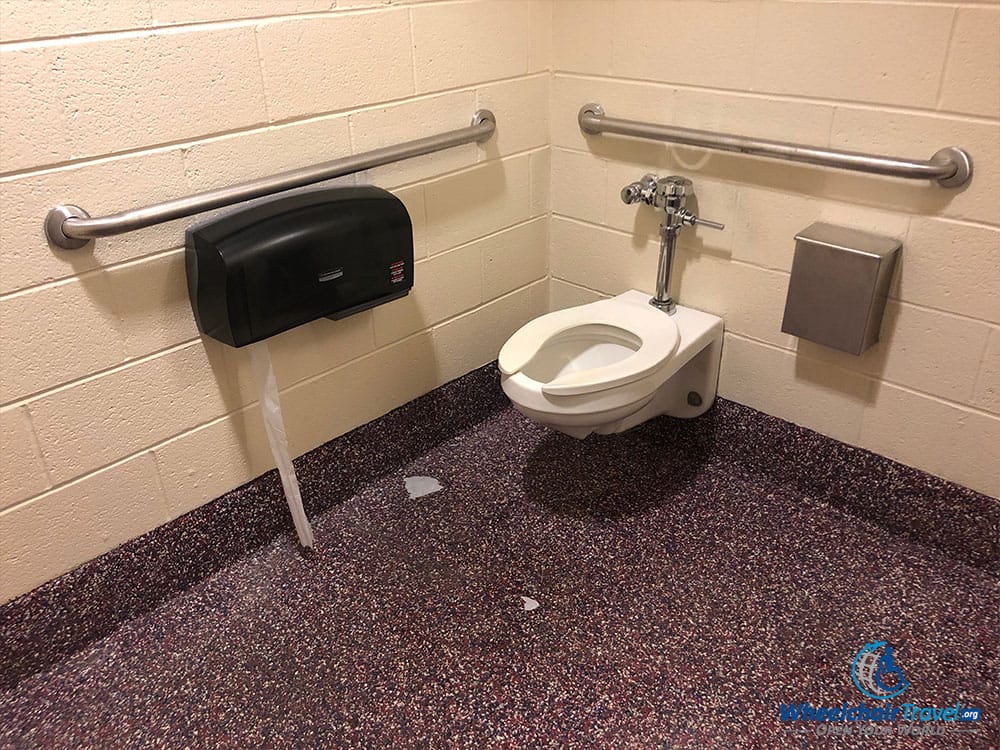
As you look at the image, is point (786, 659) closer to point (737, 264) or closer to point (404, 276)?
point (737, 264)

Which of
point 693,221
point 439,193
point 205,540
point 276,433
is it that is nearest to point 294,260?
point 276,433

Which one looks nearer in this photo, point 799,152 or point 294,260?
point 294,260

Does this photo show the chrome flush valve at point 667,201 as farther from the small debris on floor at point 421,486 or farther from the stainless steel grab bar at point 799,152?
the small debris on floor at point 421,486

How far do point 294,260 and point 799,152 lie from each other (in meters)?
1.05

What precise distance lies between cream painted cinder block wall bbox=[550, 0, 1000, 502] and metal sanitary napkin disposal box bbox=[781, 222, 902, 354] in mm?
43

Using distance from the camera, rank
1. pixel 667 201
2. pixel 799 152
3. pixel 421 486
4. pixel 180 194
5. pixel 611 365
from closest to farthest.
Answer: pixel 180 194 → pixel 799 152 → pixel 611 365 → pixel 667 201 → pixel 421 486

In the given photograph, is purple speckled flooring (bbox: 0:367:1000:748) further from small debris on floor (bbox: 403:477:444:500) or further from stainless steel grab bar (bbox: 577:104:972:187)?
stainless steel grab bar (bbox: 577:104:972:187)

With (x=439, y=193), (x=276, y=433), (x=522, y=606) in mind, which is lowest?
(x=522, y=606)

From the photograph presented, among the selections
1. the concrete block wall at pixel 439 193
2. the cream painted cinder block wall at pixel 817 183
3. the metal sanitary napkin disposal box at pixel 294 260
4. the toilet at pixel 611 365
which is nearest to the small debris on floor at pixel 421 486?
the concrete block wall at pixel 439 193

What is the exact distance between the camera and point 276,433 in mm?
1688

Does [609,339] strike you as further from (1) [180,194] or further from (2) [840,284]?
(1) [180,194]

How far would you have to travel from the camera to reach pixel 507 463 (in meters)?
2.09

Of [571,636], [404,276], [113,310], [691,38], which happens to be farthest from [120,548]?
[691,38]

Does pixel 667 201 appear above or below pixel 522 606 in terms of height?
above
